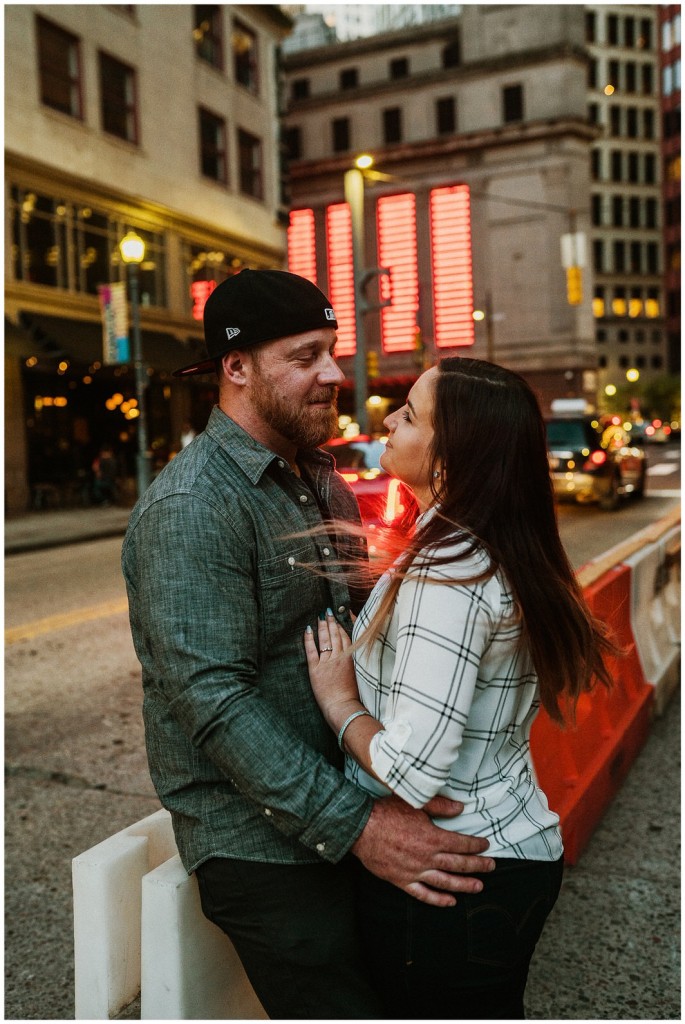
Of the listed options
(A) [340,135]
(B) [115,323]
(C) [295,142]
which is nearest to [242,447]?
(B) [115,323]

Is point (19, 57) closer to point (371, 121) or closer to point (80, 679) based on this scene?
point (80, 679)

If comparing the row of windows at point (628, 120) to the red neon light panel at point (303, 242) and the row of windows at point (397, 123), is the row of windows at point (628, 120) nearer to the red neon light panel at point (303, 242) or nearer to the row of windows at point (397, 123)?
the row of windows at point (397, 123)

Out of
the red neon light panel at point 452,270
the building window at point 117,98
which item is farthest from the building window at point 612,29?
the building window at point 117,98

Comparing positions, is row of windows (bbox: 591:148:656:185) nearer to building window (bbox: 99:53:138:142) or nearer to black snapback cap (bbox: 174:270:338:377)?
building window (bbox: 99:53:138:142)

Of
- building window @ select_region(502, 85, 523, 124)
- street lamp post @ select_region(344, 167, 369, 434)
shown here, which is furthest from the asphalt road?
building window @ select_region(502, 85, 523, 124)

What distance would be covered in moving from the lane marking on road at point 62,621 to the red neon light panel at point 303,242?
31654 millimetres

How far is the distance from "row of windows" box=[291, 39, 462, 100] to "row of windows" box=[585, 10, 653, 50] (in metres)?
50.0

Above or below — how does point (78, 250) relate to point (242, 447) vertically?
above

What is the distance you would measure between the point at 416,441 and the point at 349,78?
200ft

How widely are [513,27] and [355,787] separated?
57.8 metres

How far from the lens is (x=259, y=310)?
2041mm

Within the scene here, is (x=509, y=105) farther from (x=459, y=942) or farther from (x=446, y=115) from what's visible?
(x=459, y=942)

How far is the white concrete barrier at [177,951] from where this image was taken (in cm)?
194

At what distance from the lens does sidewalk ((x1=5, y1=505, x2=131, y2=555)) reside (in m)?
17.2
